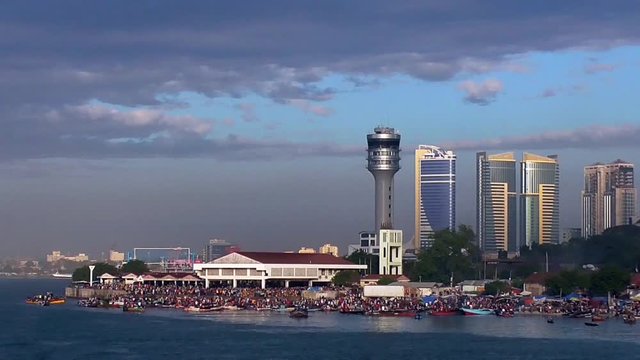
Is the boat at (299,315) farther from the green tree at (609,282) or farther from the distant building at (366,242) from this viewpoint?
the distant building at (366,242)

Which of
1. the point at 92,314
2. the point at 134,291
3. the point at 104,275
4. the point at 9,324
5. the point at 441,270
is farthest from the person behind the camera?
the point at 104,275

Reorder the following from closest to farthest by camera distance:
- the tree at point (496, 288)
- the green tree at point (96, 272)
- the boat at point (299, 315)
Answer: the boat at point (299, 315), the tree at point (496, 288), the green tree at point (96, 272)

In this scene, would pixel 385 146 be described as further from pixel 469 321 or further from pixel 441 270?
pixel 469 321

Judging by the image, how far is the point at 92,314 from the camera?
293 ft

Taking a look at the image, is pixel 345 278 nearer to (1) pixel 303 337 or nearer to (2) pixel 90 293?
(2) pixel 90 293

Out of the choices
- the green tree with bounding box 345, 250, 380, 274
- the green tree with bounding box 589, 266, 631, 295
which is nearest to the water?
the green tree with bounding box 589, 266, 631, 295

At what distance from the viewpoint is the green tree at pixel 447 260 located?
119 meters

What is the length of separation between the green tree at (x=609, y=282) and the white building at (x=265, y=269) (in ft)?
110

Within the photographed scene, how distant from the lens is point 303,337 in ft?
214

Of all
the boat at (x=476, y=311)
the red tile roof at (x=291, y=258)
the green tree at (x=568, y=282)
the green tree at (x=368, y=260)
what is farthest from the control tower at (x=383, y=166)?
the boat at (x=476, y=311)

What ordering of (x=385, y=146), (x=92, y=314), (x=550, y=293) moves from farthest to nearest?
(x=385, y=146)
(x=550, y=293)
(x=92, y=314)

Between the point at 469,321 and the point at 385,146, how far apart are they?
7722 centimetres

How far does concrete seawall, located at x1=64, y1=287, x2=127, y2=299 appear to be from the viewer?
371 ft

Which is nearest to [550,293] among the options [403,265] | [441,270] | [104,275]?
[441,270]
